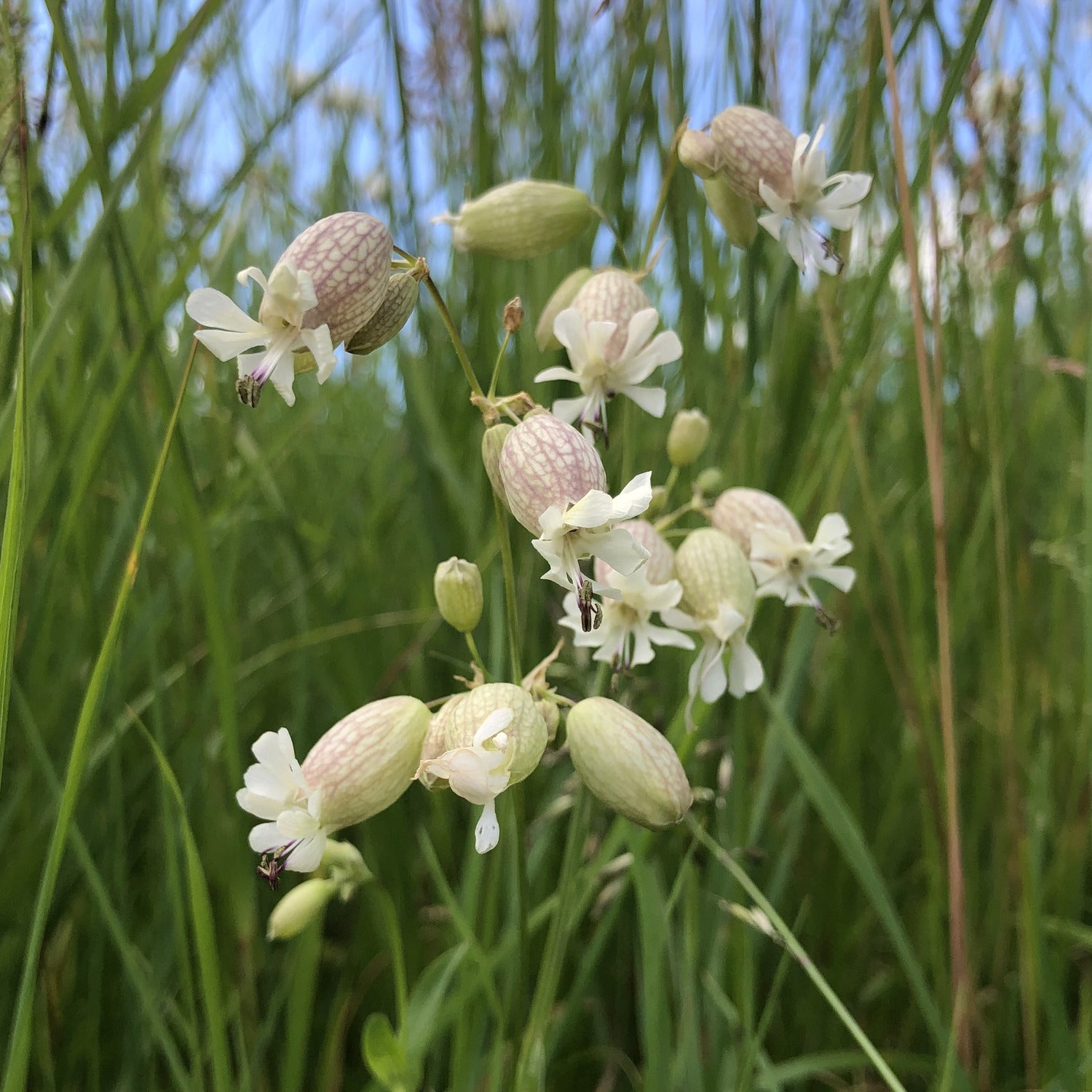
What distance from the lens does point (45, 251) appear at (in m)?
1.42

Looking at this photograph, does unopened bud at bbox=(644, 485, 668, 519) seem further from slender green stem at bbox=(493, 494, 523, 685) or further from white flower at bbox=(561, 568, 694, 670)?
slender green stem at bbox=(493, 494, 523, 685)

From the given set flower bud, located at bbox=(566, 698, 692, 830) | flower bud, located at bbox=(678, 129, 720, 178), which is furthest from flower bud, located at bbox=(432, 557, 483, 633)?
flower bud, located at bbox=(678, 129, 720, 178)

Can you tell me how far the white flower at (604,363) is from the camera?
0.94 m

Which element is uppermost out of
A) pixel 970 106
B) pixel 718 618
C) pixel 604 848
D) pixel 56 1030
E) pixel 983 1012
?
pixel 970 106

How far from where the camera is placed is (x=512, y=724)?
77cm

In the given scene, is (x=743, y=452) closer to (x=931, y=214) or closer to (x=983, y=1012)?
(x=931, y=214)

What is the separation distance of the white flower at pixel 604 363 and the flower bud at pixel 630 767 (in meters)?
0.31

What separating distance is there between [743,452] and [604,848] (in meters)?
0.63

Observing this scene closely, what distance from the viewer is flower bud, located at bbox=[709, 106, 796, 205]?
39.9 inches

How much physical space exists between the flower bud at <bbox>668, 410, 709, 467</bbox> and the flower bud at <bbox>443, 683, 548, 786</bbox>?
17.8 inches

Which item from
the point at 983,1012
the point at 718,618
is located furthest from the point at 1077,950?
the point at 718,618

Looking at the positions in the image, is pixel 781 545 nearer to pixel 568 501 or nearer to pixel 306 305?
pixel 568 501

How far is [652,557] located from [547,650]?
0.51 metres

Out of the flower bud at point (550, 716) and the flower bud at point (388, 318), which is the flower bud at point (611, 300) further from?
the flower bud at point (550, 716)
